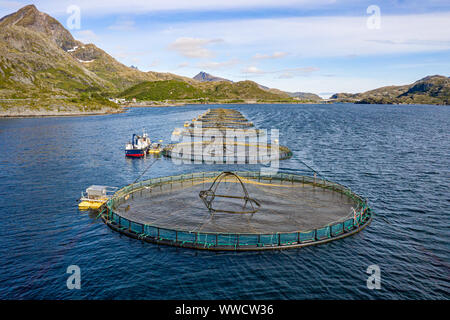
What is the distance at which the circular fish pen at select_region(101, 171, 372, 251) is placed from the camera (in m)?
41.5

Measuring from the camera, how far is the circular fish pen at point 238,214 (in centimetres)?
4147

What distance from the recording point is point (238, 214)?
4944 cm

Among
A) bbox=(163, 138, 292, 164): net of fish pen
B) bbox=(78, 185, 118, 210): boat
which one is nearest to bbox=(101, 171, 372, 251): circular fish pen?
bbox=(78, 185, 118, 210): boat

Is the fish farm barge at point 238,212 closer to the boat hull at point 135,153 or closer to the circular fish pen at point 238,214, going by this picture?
the circular fish pen at point 238,214

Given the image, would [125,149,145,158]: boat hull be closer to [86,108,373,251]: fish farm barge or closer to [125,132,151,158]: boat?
[125,132,151,158]: boat

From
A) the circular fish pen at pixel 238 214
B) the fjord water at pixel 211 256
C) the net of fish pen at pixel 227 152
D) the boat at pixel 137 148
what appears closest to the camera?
the fjord water at pixel 211 256

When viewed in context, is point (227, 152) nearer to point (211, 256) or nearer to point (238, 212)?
point (238, 212)

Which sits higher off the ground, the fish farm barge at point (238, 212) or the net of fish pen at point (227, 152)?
the net of fish pen at point (227, 152)

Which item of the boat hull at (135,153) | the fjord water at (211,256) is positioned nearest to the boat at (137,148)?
the boat hull at (135,153)

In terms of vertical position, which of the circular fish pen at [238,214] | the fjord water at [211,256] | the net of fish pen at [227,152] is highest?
the net of fish pen at [227,152]

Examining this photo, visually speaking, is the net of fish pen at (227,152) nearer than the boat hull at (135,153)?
Yes
